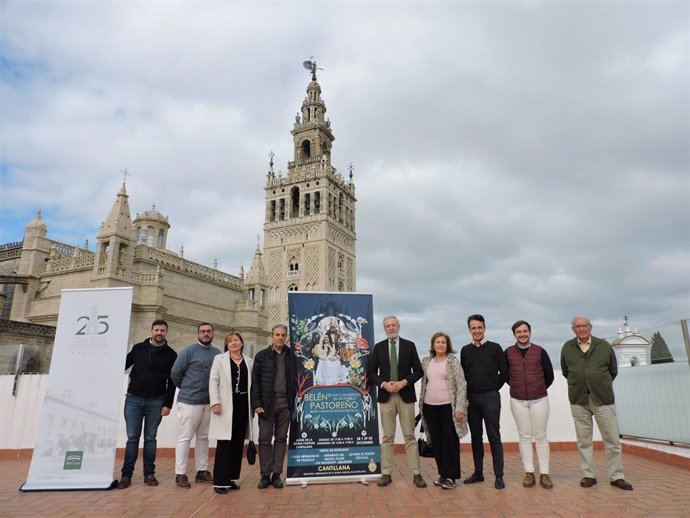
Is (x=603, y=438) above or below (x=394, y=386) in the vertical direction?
below

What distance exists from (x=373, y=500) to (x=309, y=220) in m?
45.1

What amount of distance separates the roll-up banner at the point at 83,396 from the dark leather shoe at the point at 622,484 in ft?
19.6

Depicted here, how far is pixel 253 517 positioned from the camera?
4273mm

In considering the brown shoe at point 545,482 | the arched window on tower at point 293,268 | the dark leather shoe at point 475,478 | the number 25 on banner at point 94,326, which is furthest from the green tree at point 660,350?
the arched window on tower at point 293,268

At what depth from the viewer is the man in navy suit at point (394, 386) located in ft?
18.3

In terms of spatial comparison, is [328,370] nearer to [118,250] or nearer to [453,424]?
[453,424]

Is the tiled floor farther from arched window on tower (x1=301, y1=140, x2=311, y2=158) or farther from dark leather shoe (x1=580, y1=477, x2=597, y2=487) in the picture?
arched window on tower (x1=301, y1=140, x2=311, y2=158)

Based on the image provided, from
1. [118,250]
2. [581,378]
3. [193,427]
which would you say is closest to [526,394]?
[581,378]

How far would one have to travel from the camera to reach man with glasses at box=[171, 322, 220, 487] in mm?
5703

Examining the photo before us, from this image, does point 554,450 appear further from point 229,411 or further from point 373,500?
point 229,411

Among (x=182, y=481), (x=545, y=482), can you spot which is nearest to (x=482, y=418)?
(x=545, y=482)

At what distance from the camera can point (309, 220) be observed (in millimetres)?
49250

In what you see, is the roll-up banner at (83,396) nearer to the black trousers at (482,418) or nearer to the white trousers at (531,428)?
the black trousers at (482,418)

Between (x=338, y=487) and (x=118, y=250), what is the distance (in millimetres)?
18639
